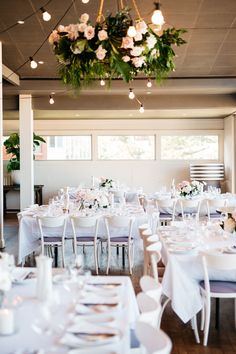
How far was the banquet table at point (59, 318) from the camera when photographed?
2107mm

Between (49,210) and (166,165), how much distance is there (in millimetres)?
9066

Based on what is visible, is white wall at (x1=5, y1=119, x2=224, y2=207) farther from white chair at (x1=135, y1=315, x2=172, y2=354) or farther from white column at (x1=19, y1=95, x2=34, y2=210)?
white chair at (x1=135, y1=315, x2=172, y2=354)

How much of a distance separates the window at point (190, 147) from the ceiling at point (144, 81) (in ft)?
3.41

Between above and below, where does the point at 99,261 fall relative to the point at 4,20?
below

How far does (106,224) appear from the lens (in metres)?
6.68

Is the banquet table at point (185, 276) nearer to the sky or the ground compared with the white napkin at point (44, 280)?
nearer to the ground

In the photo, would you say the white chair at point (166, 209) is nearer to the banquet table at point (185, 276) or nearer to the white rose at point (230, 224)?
the white rose at point (230, 224)

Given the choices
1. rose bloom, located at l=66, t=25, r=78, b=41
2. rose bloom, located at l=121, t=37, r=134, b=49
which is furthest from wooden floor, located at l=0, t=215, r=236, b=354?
rose bloom, located at l=66, t=25, r=78, b=41

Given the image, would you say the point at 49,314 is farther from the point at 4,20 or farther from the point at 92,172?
the point at 92,172

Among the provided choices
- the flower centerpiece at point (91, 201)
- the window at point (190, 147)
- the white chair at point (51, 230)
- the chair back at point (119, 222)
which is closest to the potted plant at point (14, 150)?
the window at point (190, 147)

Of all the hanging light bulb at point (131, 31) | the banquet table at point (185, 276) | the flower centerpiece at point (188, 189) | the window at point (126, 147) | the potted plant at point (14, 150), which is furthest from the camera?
the window at point (126, 147)

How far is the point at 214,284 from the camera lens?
4.25 meters

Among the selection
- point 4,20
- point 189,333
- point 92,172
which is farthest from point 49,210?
point 92,172

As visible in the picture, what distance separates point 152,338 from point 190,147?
47.8ft
